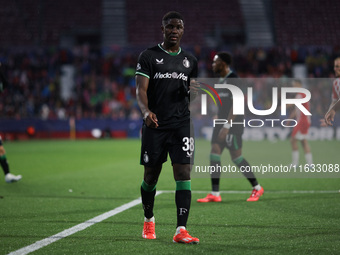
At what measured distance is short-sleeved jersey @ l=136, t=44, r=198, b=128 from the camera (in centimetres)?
517

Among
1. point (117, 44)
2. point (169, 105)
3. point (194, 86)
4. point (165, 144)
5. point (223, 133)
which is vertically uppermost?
point (117, 44)

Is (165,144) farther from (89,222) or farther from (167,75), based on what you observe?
(89,222)

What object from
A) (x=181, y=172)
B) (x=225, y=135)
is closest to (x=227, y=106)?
(x=225, y=135)

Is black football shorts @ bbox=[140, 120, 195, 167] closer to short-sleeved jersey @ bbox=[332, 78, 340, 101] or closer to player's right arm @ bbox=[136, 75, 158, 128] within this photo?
player's right arm @ bbox=[136, 75, 158, 128]

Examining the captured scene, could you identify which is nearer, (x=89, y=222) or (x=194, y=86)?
(x=194, y=86)

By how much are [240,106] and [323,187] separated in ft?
8.71

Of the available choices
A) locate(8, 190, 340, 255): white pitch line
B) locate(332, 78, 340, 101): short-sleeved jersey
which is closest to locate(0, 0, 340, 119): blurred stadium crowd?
locate(332, 78, 340, 101): short-sleeved jersey

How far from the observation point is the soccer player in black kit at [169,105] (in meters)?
5.16

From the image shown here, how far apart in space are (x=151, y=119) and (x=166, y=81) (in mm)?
503

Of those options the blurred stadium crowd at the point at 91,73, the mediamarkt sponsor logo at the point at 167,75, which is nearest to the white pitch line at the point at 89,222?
the mediamarkt sponsor logo at the point at 167,75

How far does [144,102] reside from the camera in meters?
5.09

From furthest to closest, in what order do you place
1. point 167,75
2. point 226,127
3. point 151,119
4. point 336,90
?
point 336,90
point 226,127
point 167,75
point 151,119

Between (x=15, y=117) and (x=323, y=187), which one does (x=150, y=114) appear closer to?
(x=323, y=187)

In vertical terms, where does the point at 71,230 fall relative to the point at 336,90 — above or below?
below
